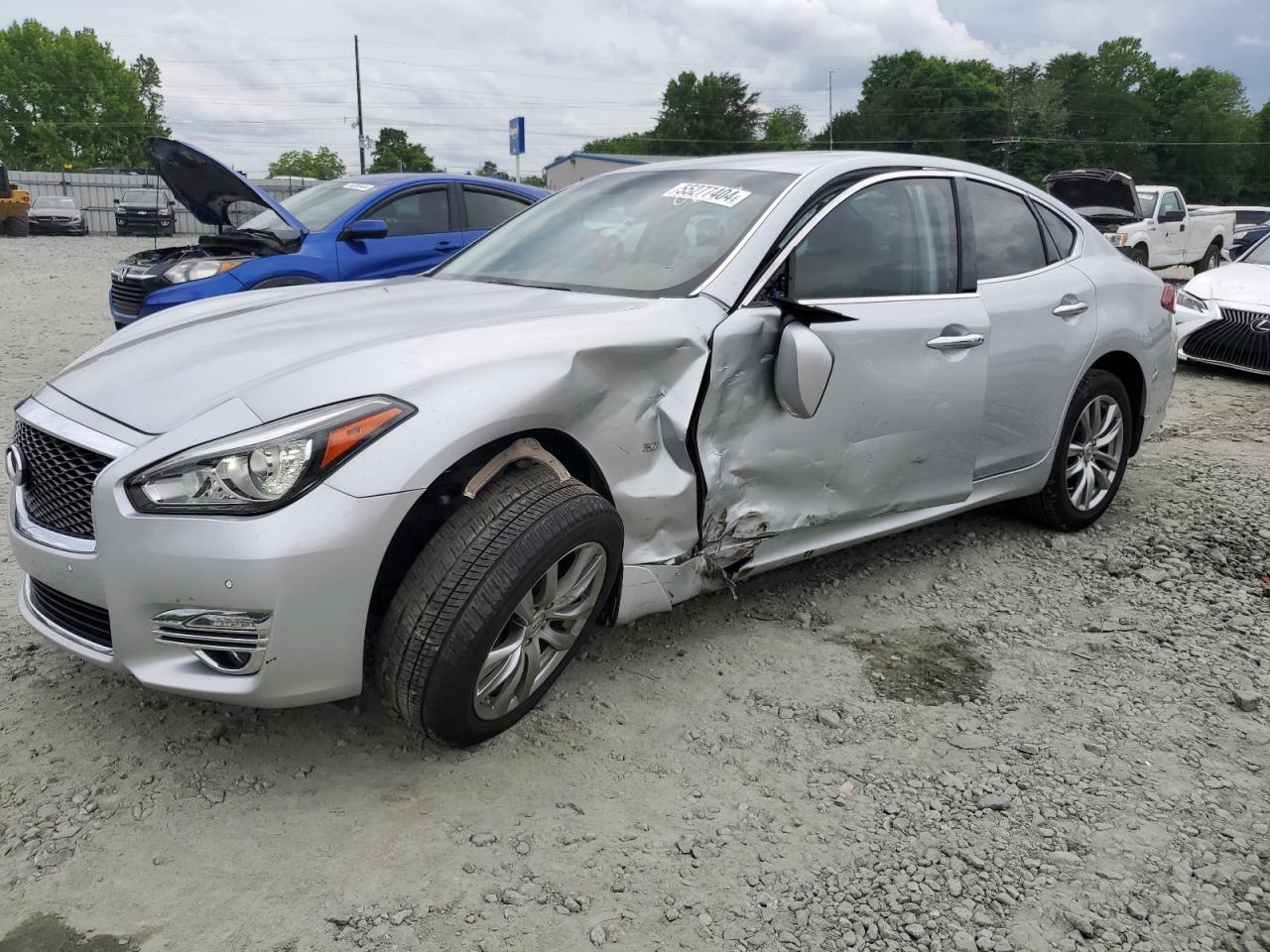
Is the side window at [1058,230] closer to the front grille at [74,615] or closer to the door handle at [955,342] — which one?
the door handle at [955,342]

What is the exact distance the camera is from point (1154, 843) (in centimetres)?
238

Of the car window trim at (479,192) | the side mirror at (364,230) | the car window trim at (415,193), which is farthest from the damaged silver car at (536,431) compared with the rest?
the car window trim at (479,192)

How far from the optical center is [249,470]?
2.19 meters

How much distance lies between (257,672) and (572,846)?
2.69 ft

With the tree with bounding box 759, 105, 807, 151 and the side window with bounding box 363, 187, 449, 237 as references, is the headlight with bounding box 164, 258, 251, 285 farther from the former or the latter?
the tree with bounding box 759, 105, 807, 151

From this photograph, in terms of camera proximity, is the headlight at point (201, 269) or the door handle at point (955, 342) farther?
the headlight at point (201, 269)

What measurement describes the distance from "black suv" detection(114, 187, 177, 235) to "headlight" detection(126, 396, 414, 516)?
93.4ft

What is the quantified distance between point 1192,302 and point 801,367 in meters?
7.61

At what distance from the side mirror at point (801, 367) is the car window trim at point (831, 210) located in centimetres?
16

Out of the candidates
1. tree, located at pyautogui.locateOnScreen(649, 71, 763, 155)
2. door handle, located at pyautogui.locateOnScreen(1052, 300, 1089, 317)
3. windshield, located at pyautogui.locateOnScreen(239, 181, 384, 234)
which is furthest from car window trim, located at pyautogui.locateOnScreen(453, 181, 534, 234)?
tree, located at pyautogui.locateOnScreen(649, 71, 763, 155)

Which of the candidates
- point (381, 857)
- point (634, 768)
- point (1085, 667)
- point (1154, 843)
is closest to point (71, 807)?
point (381, 857)

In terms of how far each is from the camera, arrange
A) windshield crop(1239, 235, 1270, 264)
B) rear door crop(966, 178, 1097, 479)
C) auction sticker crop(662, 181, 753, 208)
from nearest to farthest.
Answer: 1. auction sticker crop(662, 181, 753, 208)
2. rear door crop(966, 178, 1097, 479)
3. windshield crop(1239, 235, 1270, 264)

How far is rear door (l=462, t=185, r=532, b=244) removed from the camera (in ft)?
26.7

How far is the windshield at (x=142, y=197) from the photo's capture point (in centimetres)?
2792
